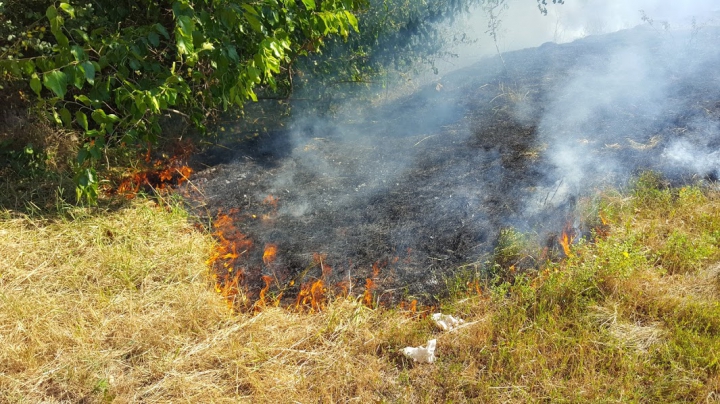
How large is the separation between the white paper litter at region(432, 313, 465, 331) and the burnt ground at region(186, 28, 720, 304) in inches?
8.2

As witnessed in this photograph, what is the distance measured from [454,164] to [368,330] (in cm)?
188

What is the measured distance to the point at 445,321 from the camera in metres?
2.82

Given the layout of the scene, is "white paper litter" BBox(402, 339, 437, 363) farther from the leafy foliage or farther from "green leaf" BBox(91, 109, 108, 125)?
"green leaf" BBox(91, 109, 108, 125)

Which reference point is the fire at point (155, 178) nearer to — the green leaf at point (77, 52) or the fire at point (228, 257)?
the fire at point (228, 257)

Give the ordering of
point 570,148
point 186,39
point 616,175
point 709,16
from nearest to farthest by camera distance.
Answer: point 186,39 → point 616,175 → point 570,148 → point 709,16

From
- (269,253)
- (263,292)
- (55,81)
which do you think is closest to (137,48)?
(55,81)

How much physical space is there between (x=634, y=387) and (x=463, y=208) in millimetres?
1615

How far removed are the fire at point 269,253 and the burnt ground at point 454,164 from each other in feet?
0.13

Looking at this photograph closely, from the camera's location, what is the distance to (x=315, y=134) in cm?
514

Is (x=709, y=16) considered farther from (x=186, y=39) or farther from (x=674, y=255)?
(x=186, y=39)

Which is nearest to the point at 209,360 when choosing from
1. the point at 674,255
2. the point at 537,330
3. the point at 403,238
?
the point at 403,238

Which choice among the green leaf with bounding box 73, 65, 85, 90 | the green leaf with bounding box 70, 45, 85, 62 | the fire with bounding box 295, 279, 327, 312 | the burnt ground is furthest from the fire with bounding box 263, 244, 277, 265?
the green leaf with bounding box 70, 45, 85, 62

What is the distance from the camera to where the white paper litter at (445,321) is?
2773 millimetres

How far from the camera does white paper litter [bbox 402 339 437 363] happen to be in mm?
2584
